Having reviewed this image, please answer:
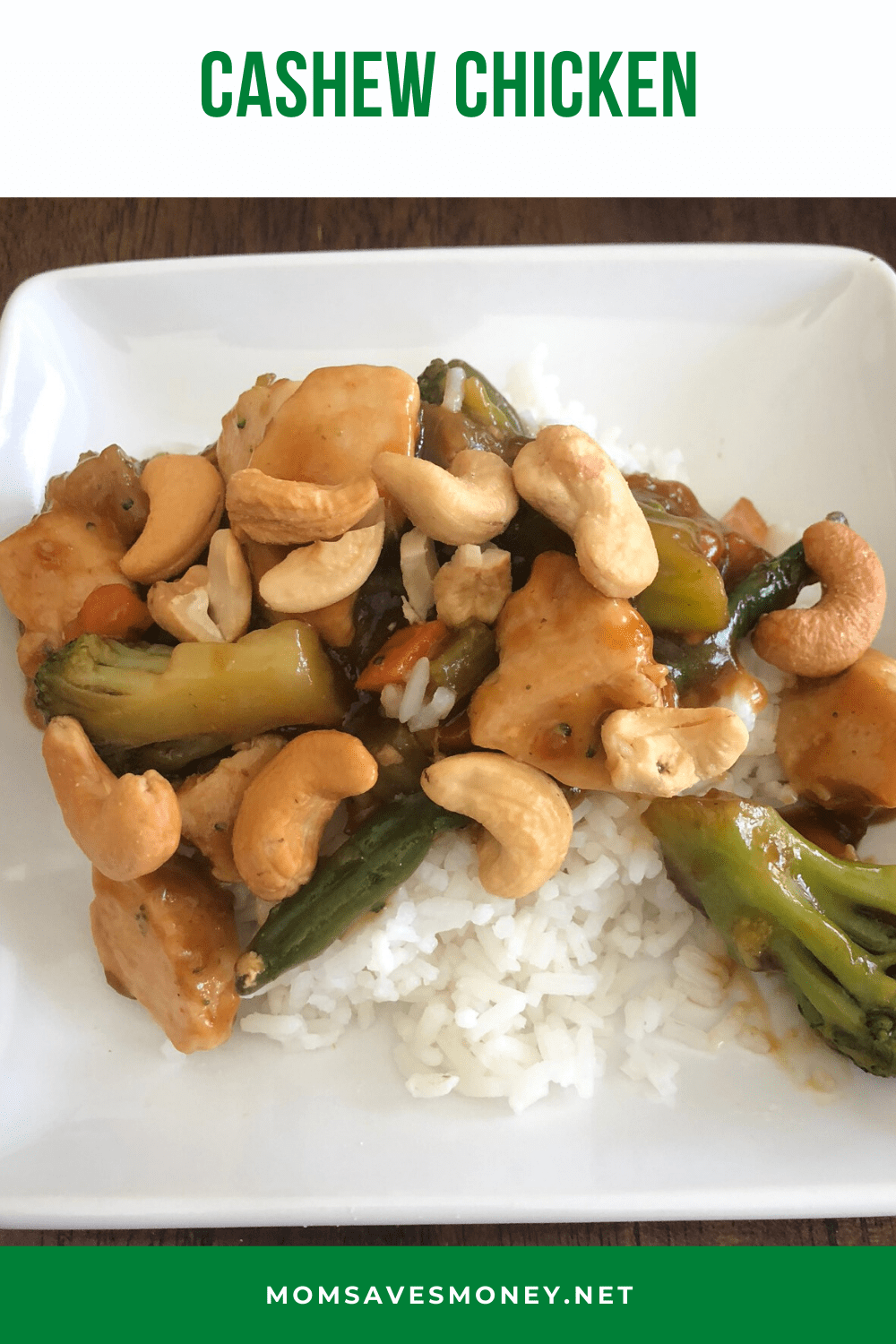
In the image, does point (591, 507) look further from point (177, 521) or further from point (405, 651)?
point (177, 521)

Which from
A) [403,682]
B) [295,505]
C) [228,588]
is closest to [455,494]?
[295,505]

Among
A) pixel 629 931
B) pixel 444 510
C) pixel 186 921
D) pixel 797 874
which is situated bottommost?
pixel 629 931

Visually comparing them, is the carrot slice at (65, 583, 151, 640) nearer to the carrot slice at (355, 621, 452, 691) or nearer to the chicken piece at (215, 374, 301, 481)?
the chicken piece at (215, 374, 301, 481)

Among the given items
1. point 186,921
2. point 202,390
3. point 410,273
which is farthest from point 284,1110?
point 410,273

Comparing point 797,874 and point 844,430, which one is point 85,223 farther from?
point 797,874

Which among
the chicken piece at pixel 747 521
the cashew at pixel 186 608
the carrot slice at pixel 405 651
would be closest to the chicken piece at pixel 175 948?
the cashew at pixel 186 608

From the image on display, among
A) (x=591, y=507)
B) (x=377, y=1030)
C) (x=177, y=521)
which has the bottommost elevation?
(x=377, y=1030)

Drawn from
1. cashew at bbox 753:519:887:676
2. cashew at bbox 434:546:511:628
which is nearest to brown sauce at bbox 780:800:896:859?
cashew at bbox 753:519:887:676
